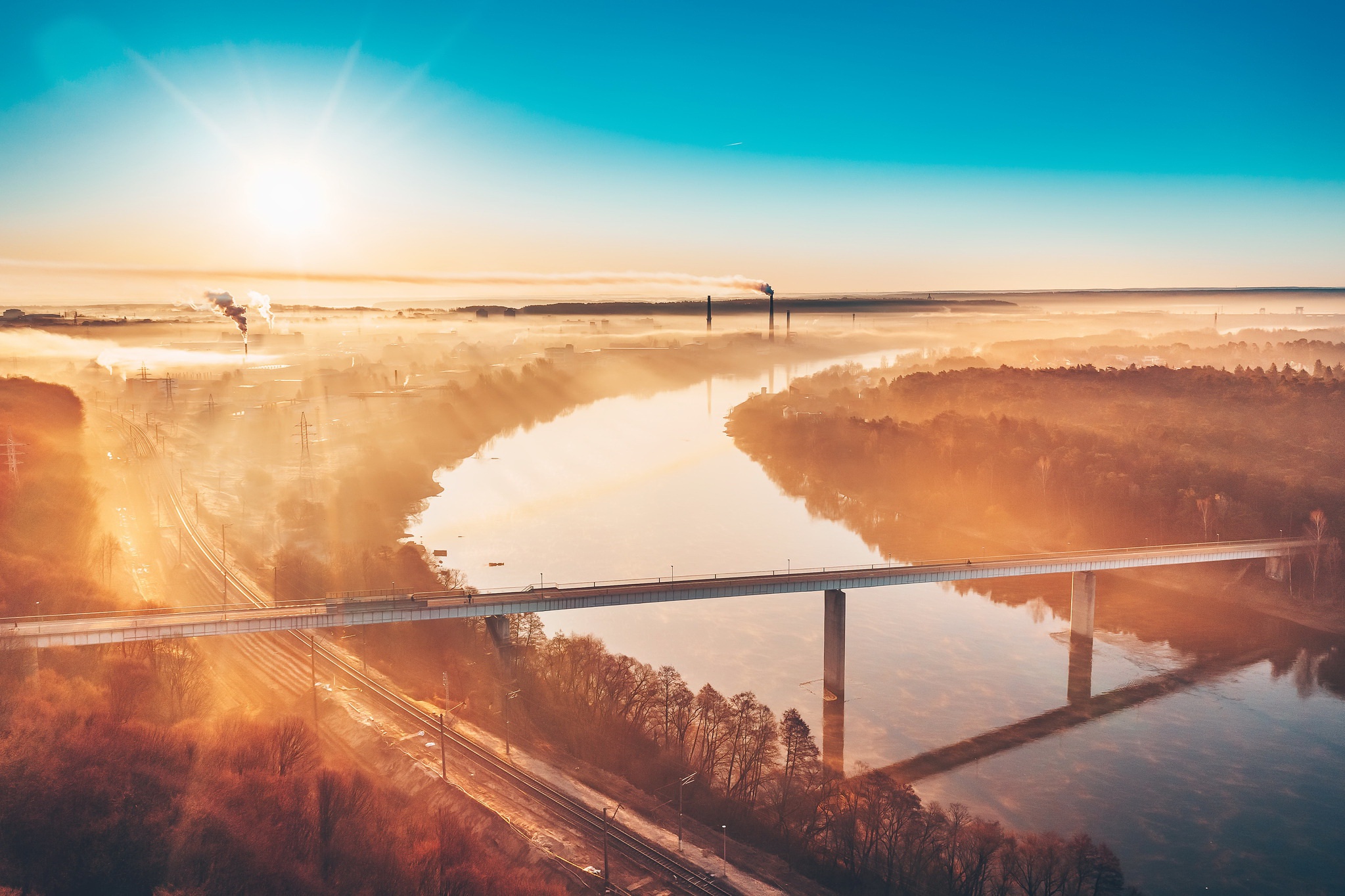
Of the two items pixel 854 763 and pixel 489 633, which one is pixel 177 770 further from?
pixel 854 763

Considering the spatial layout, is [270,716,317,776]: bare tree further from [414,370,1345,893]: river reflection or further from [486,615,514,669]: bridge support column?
[414,370,1345,893]: river reflection

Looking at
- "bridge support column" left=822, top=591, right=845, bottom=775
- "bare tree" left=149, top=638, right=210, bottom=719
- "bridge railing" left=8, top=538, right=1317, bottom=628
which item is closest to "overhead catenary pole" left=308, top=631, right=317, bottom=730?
"bridge railing" left=8, top=538, right=1317, bottom=628

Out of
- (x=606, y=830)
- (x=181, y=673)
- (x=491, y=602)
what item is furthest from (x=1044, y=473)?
(x=181, y=673)

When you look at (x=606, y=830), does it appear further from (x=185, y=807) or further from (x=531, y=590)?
(x=531, y=590)

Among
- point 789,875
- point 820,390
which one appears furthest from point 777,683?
point 820,390

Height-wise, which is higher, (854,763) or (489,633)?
(489,633)

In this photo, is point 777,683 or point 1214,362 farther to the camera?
point 1214,362
